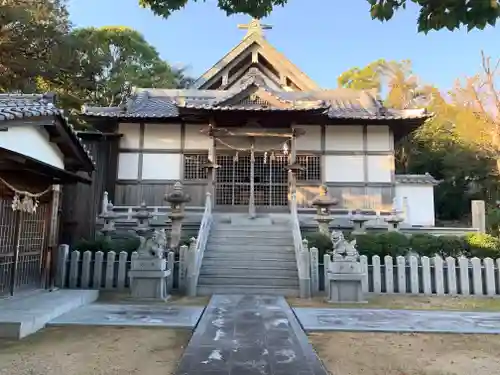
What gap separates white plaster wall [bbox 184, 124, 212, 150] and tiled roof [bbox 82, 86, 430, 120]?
854 mm

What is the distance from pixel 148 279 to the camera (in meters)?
8.75

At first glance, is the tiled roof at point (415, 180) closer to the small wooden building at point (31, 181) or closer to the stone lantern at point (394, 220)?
the stone lantern at point (394, 220)

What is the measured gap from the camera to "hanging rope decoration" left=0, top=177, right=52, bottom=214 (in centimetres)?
734

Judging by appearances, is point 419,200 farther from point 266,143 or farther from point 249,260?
point 249,260

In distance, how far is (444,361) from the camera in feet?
14.7

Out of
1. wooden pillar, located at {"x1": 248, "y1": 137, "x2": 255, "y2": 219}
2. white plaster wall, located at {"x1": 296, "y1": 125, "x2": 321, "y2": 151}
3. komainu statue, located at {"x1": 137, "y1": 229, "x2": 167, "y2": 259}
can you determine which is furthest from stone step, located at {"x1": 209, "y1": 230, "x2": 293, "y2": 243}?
white plaster wall, located at {"x1": 296, "y1": 125, "x2": 321, "y2": 151}

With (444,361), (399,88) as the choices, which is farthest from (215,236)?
(399,88)

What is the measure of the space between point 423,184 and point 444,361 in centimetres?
1316

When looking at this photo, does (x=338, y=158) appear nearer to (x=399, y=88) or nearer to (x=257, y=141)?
(x=257, y=141)

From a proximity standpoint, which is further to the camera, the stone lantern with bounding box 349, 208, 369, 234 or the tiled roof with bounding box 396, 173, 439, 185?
the tiled roof with bounding box 396, 173, 439, 185

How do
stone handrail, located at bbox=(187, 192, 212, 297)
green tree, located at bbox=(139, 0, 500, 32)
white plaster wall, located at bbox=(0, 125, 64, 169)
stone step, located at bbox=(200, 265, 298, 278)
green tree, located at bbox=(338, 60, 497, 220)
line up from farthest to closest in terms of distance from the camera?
green tree, located at bbox=(338, 60, 497, 220) < stone step, located at bbox=(200, 265, 298, 278) < stone handrail, located at bbox=(187, 192, 212, 297) < white plaster wall, located at bbox=(0, 125, 64, 169) < green tree, located at bbox=(139, 0, 500, 32)

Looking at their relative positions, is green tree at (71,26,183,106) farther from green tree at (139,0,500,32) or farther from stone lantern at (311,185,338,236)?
green tree at (139,0,500,32)

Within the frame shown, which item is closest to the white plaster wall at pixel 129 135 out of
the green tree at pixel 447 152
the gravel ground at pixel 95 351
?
the gravel ground at pixel 95 351

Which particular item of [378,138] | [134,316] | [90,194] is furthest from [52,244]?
[378,138]
